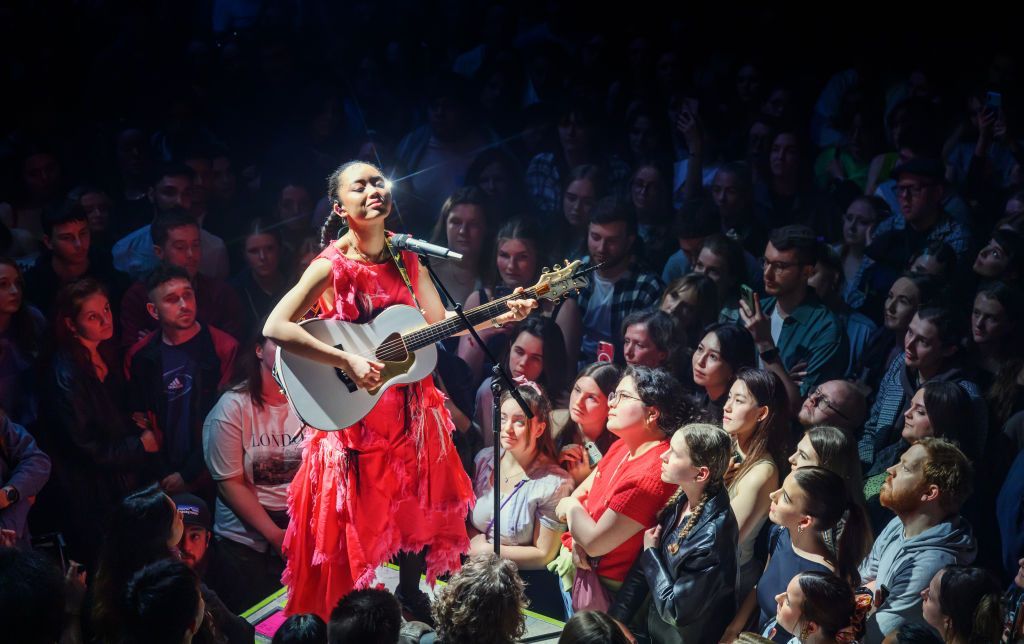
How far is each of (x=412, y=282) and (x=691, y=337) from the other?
184cm

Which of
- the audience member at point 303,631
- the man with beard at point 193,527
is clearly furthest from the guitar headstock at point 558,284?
the man with beard at point 193,527

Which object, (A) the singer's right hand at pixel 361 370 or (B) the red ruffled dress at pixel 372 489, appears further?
(B) the red ruffled dress at pixel 372 489

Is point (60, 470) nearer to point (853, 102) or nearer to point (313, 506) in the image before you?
point (313, 506)

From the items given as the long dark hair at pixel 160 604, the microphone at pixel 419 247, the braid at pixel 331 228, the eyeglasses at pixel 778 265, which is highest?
the braid at pixel 331 228

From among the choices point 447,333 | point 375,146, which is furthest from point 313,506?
point 375,146

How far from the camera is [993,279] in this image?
494 cm

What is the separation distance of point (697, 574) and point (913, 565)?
99 cm

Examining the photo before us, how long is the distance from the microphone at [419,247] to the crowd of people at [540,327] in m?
0.32

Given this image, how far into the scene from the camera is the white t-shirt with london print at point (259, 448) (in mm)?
6203

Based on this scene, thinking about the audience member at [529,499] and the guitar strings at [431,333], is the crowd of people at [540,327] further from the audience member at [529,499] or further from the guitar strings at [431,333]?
the guitar strings at [431,333]

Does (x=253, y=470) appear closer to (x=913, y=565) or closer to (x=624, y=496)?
(x=624, y=496)

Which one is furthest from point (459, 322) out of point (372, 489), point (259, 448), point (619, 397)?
point (259, 448)

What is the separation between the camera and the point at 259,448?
620 centimetres

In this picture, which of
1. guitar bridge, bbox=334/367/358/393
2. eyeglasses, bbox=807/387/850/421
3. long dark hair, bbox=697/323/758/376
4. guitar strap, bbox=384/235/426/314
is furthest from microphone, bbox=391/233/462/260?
eyeglasses, bbox=807/387/850/421
